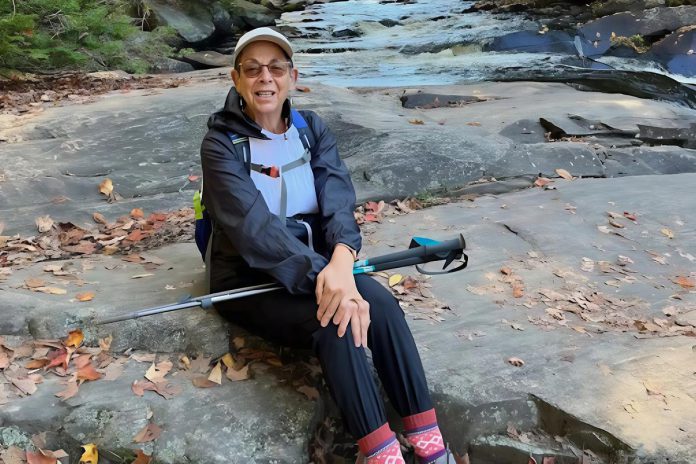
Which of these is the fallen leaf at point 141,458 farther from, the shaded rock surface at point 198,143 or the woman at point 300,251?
the shaded rock surface at point 198,143

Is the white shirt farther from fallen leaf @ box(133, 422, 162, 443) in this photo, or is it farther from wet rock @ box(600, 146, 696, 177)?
wet rock @ box(600, 146, 696, 177)

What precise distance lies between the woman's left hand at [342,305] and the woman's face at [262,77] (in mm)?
990

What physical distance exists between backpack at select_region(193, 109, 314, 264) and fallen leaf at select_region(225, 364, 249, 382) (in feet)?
1.98

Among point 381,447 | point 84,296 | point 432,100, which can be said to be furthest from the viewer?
point 432,100

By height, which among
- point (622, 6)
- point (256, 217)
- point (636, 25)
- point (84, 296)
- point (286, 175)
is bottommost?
point (84, 296)

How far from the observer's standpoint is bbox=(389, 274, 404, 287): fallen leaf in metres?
4.32

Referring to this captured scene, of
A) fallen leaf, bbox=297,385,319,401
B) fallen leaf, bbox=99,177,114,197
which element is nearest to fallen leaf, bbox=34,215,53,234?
fallen leaf, bbox=99,177,114,197

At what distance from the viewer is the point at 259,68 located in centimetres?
308

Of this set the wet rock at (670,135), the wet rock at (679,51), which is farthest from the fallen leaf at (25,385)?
the wet rock at (679,51)

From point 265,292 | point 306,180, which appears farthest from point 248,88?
point 265,292

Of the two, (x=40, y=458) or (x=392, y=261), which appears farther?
(x=392, y=261)

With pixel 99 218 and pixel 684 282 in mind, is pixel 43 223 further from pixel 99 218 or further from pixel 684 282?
pixel 684 282

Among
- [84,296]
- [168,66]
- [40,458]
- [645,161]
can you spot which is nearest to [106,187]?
[84,296]

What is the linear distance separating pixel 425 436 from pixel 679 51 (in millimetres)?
15085
